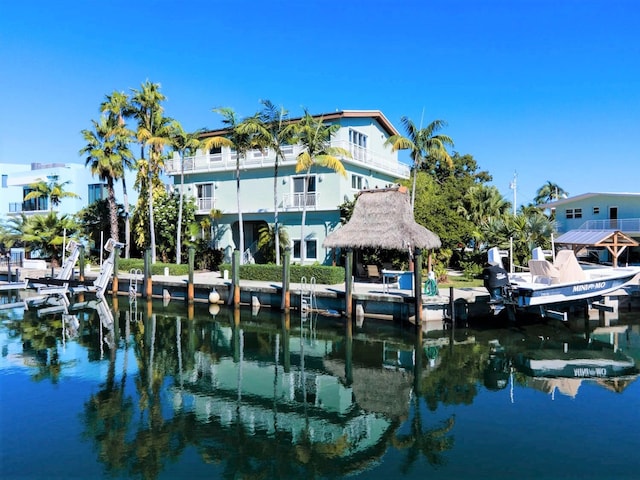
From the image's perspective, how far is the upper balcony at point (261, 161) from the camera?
105 ft

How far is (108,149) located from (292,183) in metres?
13.1

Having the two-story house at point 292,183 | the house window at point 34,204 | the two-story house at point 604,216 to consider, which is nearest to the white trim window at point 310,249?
the two-story house at point 292,183

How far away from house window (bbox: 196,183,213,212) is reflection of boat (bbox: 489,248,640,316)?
22.2 meters

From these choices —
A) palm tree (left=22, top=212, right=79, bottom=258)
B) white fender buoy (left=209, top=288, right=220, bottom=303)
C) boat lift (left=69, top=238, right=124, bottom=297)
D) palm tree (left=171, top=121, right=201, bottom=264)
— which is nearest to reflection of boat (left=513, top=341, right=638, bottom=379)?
white fender buoy (left=209, top=288, right=220, bottom=303)

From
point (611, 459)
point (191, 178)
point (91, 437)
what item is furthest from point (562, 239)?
point (91, 437)

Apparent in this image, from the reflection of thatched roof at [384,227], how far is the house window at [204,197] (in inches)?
558

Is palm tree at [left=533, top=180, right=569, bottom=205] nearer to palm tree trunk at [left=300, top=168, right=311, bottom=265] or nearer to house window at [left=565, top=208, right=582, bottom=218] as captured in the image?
house window at [left=565, top=208, right=582, bottom=218]

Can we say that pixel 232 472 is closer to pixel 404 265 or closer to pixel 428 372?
pixel 428 372

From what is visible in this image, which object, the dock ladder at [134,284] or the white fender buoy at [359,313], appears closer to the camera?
the white fender buoy at [359,313]

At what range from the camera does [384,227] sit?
24.0m

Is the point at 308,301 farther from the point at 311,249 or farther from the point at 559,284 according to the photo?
the point at 559,284

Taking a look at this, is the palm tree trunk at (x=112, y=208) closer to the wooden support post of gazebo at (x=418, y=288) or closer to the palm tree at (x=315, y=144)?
the palm tree at (x=315, y=144)

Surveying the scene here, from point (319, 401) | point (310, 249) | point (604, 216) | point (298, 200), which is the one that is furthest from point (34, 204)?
point (604, 216)

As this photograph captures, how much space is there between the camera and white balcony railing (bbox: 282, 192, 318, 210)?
3162cm
